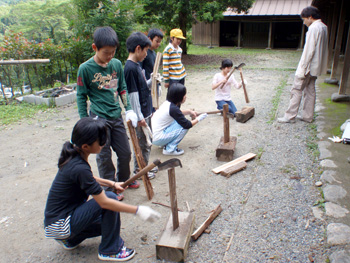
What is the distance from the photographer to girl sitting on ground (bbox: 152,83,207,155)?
4.01 m

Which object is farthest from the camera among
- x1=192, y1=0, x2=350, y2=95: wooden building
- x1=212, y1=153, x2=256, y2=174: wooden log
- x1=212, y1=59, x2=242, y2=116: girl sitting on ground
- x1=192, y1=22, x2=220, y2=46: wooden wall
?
x1=192, y1=22, x2=220, y2=46: wooden wall

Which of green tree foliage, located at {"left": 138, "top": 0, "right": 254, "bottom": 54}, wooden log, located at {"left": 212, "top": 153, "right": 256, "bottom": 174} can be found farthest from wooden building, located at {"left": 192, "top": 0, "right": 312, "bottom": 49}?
wooden log, located at {"left": 212, "top": 153, "right": 256, "bottom": 174}

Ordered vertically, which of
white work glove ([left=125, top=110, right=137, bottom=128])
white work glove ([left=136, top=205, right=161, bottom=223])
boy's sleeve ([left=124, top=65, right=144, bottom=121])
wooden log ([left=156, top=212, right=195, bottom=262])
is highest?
boy's sleeve ([left=124, top=65, right=144, bottom=121])

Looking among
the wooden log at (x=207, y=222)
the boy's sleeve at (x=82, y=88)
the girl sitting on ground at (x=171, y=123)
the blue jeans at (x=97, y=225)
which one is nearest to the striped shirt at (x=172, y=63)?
the girl sitting on ground at (x=171, y=123)

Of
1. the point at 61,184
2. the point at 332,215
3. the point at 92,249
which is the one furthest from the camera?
the point at 332,215

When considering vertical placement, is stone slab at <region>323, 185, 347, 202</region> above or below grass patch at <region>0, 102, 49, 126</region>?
above

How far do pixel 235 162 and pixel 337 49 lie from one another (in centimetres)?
725

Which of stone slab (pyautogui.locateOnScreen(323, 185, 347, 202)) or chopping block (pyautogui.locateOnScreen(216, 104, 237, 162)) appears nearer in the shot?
stone slab (pyautogui.locateOnScreen(323, 185, 347, 202))

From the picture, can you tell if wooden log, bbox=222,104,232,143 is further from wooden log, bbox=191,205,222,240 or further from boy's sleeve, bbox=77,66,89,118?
boy's sleeve, bbox=77,66,89,118

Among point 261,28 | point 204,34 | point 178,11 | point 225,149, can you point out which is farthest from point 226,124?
point 261,28

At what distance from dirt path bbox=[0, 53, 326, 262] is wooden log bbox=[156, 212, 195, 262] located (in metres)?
0.14

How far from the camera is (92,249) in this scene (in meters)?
2.58

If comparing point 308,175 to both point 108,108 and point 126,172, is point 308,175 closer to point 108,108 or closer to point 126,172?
point 126,172

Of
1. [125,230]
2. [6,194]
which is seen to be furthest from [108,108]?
[6,194]
